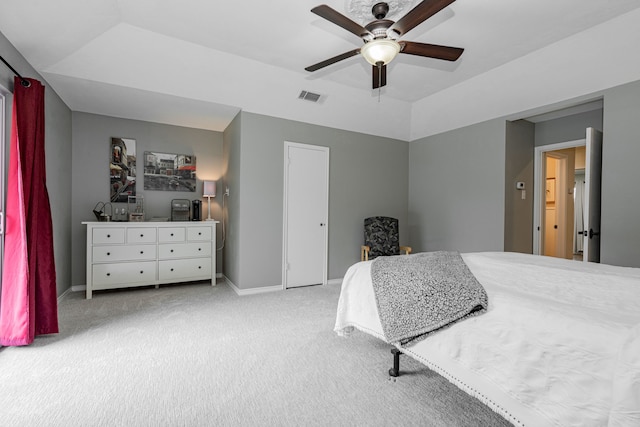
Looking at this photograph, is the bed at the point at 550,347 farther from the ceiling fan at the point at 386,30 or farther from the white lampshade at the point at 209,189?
the white lampshade at the point at 209,189

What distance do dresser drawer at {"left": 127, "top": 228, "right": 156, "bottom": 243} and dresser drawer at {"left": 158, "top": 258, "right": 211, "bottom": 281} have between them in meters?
0.34

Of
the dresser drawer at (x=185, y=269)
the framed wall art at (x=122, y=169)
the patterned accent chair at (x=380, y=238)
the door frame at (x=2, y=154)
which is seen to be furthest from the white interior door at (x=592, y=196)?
the framed wall art at (x=122, y=169)

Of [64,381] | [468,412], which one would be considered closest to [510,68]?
[468,412]

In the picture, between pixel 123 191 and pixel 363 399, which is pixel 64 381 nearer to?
pixel 363 399

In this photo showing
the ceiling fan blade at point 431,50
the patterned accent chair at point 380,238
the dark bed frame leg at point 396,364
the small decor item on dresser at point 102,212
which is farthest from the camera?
the patterned accent chair at point 380,238

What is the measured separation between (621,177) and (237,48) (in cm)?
407

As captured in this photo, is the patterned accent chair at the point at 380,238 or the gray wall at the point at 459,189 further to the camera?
the patterned accent chair at the point at 380,238

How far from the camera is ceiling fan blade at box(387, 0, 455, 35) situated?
5.97 ft

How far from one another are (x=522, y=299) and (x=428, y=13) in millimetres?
1740

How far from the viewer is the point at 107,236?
3725 mm

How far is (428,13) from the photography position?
1.92 metres

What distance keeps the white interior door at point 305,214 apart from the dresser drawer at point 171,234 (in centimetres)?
138

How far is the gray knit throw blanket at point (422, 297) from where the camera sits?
1.53 metres

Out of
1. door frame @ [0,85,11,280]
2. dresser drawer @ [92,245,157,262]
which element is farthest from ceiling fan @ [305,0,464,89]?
dresser drawer @ [92,245,157,262]
